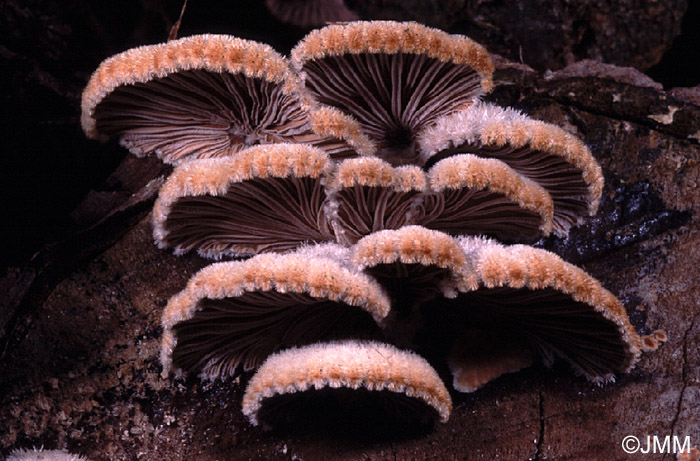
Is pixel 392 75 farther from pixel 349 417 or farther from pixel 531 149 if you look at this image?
pixel 349 417

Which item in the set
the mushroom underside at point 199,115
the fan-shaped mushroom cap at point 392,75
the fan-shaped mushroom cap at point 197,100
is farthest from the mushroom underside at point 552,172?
the mushroom underside at point 199,115

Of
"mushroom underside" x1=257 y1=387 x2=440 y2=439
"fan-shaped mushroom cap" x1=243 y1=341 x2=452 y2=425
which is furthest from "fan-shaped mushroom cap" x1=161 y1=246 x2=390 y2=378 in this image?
"mushroom underside" x1=257 y1=387 x2=440 y2=439

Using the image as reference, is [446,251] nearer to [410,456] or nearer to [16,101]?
[410,456]

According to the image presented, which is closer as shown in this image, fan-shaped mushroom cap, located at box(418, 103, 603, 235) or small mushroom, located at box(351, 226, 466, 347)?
small mushroom, located at box(351, 226, 466, 347)

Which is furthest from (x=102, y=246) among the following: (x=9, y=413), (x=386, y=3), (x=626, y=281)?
(x=386, y=3)

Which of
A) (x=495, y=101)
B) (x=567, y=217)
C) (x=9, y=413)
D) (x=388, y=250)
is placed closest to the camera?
(x=388, y=250)

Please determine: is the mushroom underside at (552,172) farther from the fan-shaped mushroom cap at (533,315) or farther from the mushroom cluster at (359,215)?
the fan-shaped mushroom cap at (533,315)

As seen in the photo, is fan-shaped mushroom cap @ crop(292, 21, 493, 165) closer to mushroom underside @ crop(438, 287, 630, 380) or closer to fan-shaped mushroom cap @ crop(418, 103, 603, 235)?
fan-shaped mushroom cap @ crop(418, 103, 603, 235)
